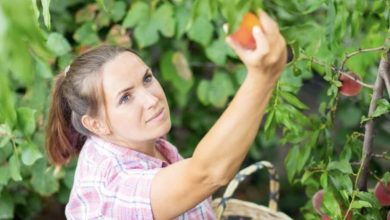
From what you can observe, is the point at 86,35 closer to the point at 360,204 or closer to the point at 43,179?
the point at 43,179

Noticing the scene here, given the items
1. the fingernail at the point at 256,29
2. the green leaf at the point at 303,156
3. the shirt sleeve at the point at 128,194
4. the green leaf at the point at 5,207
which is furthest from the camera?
the green leaf at the point at 5,207

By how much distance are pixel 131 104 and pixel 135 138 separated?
0.07 metres

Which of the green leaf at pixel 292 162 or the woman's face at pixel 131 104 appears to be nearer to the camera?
the woman's face at pixel 131 104

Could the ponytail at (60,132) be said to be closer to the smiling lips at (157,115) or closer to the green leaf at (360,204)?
the smiling lips at (157,115)

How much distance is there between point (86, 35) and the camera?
79.4 inches

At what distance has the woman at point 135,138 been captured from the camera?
95 cm

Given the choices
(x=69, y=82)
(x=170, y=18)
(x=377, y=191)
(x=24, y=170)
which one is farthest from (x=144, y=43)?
(x=377, y=191)

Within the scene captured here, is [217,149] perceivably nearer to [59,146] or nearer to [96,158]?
[96,158]

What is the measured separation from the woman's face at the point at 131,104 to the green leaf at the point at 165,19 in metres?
0.72

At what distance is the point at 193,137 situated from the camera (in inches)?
95.3

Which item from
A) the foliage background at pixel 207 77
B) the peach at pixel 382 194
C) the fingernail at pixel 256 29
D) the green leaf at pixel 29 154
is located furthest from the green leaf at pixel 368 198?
the green leaf at pixel 29 154

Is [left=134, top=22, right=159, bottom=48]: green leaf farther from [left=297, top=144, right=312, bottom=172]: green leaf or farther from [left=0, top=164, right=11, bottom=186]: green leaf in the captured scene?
[left=297, top=144, right=312, bottom=172]: green leaf

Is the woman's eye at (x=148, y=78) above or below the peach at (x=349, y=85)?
below

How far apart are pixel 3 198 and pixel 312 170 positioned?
92 centimetres
